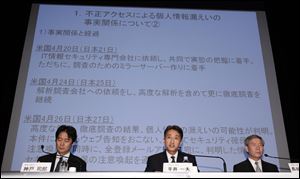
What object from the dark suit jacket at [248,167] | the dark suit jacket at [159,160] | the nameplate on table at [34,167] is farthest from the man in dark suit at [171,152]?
the nameplate on table at [34,167]

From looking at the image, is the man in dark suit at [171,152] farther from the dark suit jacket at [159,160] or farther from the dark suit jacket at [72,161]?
the dark suit jacket at [72,161]

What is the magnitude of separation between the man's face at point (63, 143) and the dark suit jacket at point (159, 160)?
0.51 m

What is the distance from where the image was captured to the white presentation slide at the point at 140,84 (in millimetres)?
2264

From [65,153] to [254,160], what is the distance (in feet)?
3.90

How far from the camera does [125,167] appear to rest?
2.20m

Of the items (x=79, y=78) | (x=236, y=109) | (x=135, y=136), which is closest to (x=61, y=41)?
(x=79, y=78)

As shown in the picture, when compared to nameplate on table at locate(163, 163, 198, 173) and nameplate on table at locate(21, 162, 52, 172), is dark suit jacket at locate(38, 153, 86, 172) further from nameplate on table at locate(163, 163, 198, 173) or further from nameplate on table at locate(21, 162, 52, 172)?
nameplate on table at locate(163, 163, 198, 173)

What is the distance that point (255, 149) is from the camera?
224 cm

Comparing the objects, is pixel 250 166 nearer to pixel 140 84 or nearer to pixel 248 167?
pixel 248 167

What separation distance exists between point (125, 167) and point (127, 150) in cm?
11

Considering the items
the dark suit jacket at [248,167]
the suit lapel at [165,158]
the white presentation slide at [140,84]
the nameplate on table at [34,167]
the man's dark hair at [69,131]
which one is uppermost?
the white presentation slide at [140,84]

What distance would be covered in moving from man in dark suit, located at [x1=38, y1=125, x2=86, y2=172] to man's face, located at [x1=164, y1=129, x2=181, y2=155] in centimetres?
54

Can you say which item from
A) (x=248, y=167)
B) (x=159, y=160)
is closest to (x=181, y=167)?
(x=159, y=160)

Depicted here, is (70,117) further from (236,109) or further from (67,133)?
(236,109)
